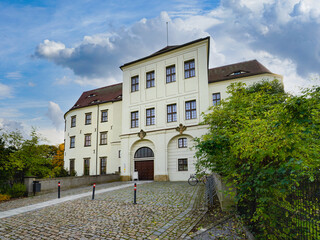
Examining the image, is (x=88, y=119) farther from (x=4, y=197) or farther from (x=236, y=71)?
(x=236, y=71)

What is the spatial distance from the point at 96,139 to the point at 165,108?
1312 centimetres

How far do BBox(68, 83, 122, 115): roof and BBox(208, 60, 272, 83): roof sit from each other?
539 inches

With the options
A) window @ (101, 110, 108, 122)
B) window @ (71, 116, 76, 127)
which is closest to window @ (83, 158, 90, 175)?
window @ (101, 110, 108, 122)

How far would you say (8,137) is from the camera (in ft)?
56.7

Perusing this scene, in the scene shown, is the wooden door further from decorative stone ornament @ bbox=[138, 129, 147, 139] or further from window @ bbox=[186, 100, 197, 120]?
window @ bbox=[186, 100, 197, 120]

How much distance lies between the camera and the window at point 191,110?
2435cm

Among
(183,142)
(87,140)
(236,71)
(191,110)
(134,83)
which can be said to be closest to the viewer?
(183,142)

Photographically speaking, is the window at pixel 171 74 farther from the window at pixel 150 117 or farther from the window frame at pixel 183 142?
the window frame at pixel 183 142

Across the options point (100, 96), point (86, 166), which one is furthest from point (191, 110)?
point (100, 96)

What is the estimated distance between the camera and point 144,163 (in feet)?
86.1

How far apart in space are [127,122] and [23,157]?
12.7 metres

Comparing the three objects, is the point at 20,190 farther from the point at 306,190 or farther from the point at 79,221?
the point at 306,190

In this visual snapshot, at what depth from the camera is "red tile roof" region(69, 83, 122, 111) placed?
114 feet

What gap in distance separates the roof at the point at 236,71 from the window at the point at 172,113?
562cm
